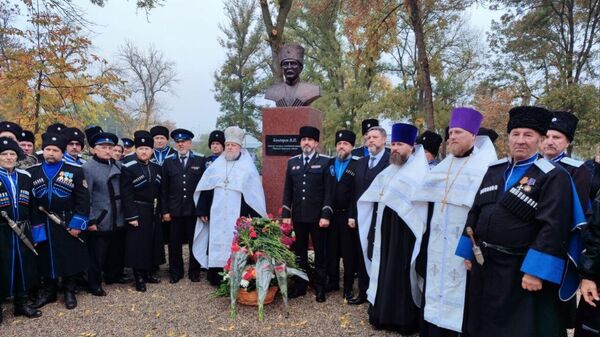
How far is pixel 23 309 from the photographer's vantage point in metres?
4.86

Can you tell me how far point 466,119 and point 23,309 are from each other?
520 cm

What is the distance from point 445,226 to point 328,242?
6.48ft

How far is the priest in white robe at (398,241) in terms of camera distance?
4.25 metres

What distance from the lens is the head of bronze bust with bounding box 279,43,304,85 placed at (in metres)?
6.66

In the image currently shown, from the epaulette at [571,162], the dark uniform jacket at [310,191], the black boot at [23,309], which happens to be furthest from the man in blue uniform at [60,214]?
the epaulette at [571,162]

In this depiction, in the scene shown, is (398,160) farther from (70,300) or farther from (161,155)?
(70,300)

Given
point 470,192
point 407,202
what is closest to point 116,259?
point 407,202

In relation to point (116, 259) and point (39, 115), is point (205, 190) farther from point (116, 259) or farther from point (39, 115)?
point (39, 115)

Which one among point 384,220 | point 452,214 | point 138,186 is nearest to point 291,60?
point 138,186

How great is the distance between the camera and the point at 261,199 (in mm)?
6055

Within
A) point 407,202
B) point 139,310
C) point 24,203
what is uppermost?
point 407,202

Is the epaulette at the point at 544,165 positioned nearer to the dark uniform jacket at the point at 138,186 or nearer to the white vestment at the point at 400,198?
the white vestment at the point at 400,198

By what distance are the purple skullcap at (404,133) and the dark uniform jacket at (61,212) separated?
3.89 metres

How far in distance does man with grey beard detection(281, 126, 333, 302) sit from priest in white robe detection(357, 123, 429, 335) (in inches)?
36.8
